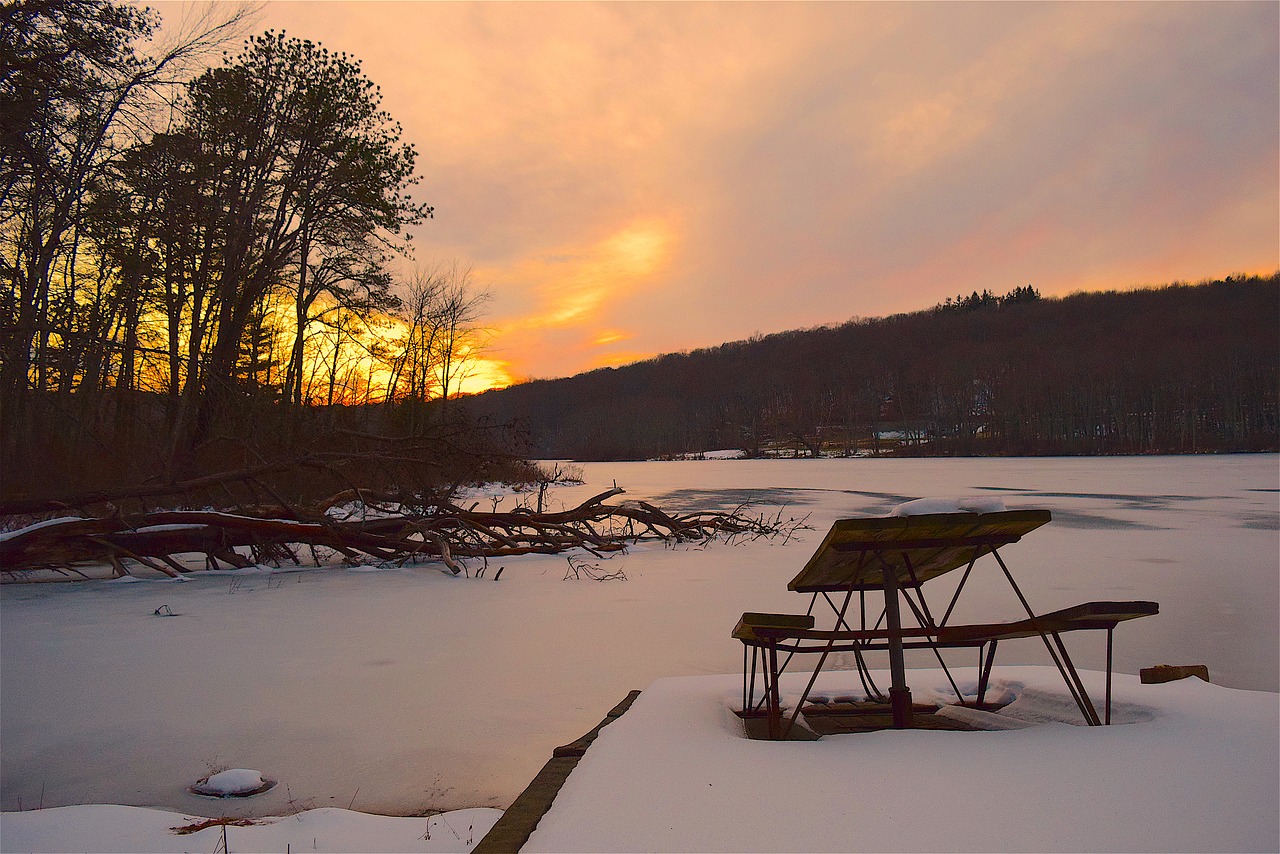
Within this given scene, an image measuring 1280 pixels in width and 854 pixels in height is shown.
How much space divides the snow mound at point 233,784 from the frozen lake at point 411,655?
0.26 ft

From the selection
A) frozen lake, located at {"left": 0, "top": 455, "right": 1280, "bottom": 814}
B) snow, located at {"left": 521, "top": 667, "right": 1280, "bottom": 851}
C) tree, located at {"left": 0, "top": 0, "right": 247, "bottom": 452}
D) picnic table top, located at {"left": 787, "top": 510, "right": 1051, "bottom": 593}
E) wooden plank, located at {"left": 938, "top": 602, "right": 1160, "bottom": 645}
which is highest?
tree, located at {"left": 0, "top": 0, "right": 247, "bottom": 452}

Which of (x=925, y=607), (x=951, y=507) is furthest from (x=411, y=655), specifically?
(x=951, y=507)

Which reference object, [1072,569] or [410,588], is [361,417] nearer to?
[410,588]

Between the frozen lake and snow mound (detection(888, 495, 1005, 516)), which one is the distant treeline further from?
snow mound (detection(888, 495, 1005, 516))

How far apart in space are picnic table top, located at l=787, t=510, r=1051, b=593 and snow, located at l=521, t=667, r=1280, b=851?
28.0 inches

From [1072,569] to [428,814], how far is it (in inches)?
337

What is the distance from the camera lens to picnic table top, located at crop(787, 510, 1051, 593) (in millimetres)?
2629

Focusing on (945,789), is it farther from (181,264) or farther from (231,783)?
(181,264)

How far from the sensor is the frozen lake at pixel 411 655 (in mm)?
3320

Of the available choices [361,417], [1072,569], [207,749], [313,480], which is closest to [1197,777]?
[207,749]

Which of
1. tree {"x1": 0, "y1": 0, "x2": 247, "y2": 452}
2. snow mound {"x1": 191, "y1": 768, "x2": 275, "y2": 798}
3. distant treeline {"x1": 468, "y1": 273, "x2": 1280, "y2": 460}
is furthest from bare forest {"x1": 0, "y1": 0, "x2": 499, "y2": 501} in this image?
distant treeline {"x1": 468, "y1": 273, "x2": 1280, "y2": 460}

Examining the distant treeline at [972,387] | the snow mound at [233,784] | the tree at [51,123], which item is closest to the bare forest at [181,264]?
the tree at [51,123]

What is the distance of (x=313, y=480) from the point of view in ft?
Result: 48.2

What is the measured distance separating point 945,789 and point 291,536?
9.53m
